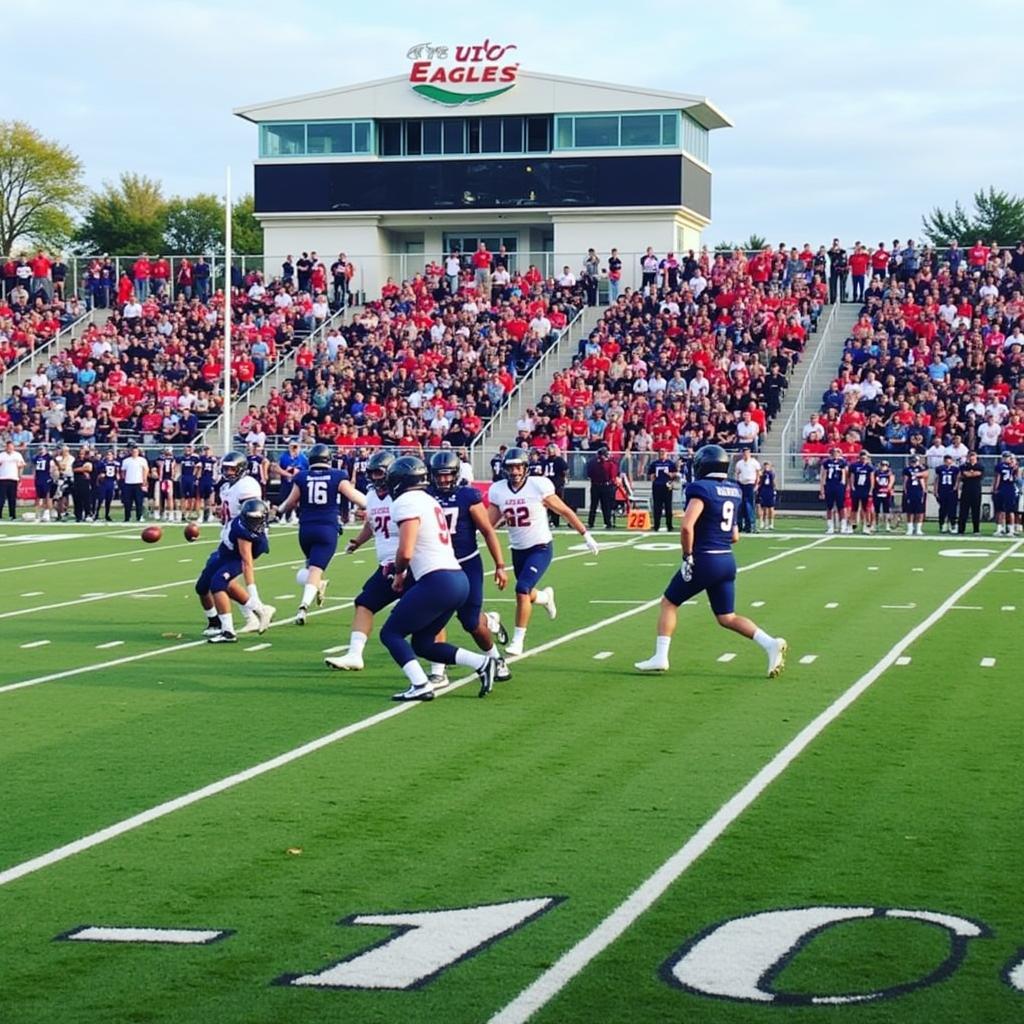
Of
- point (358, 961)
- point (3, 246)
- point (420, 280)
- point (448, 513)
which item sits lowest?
point (358, 961)

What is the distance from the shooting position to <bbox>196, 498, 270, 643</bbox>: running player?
49.1ft

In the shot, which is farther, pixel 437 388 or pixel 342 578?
pixel 437 388

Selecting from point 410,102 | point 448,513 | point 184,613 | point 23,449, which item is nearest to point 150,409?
point 23,449

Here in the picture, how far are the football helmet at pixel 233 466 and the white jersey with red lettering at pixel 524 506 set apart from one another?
2.68 m

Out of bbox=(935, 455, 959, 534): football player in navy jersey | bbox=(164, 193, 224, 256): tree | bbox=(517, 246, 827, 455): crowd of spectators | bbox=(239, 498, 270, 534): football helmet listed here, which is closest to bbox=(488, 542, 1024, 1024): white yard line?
bbox=(239, 498, 270, 534): football helmet

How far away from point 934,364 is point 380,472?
2463cm

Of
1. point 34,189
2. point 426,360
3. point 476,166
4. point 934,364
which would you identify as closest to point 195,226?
point 34,189

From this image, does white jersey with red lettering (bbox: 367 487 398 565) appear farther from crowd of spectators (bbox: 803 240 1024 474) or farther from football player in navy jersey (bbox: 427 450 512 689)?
crowd of spectators (bbox: 803 240 1024 474)

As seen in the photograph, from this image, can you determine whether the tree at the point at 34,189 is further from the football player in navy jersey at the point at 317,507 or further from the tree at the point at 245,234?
the football player in navy jersey at the point at 317,507

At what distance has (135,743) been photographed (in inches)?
404

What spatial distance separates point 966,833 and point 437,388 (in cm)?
3212

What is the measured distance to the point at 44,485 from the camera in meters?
34.8

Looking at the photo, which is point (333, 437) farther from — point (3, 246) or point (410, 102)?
point (3, 246)

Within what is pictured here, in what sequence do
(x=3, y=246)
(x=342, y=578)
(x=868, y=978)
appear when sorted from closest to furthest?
(x=868, y=978), (x=342, y=578), (x=3, y=246)
